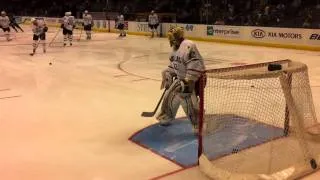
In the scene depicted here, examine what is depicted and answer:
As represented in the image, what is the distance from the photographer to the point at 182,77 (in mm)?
4867

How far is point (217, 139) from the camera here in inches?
173

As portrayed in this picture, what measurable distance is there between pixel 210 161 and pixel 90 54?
10.8 metres

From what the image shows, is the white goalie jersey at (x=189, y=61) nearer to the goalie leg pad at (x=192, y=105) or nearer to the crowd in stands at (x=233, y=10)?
the goalie leg pad at (x=192, y=105)

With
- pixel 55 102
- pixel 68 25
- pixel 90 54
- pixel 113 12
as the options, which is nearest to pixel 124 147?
pixel 55 102

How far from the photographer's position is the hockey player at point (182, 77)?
185 inches

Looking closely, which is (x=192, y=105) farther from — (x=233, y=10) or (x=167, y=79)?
(x=233, y=10)

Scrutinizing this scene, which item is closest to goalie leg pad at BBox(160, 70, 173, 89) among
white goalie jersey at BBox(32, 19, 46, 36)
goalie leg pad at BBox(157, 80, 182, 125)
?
goalie leg pad at BBox(157, 80, 182, 125)

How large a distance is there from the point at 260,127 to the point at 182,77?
1066 millimetres

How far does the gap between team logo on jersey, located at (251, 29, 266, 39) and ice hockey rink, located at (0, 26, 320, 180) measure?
2180 millimetres

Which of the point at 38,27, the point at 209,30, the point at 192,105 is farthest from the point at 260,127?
the point at 209,30

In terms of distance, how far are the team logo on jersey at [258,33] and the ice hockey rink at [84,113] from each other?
2.18 m

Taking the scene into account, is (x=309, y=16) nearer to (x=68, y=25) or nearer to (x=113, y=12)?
(x=68, y=25)

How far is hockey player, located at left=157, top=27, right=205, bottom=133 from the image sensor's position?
4691mm

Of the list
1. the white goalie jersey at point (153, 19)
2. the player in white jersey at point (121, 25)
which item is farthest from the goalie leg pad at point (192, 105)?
the player in white jersey at point (121, 25)
